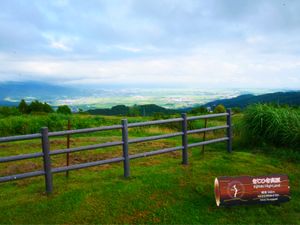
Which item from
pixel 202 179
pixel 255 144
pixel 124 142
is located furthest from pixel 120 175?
pixel 255 144

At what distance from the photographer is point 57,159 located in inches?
390

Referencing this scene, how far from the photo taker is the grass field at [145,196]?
535cm

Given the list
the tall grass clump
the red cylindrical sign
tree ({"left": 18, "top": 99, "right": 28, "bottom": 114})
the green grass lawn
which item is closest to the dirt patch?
the green grass lawn

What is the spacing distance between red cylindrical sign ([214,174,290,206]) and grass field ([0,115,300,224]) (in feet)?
0.60

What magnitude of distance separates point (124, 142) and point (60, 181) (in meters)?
1.76

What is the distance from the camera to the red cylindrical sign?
18.4 feet

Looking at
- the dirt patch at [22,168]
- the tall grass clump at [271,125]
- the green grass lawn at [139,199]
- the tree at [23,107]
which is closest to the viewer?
the green grass lawn at [139,199]

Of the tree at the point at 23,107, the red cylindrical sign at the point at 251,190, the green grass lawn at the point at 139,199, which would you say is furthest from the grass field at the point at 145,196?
the tree at the point at 23,107

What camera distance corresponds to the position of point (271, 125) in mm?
10195

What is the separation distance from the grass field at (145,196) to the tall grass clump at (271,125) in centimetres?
130

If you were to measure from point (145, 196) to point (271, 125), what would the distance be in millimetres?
5937

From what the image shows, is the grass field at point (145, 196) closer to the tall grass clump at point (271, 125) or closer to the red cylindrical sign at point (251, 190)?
the red cylindrical sign at point (251, 190)

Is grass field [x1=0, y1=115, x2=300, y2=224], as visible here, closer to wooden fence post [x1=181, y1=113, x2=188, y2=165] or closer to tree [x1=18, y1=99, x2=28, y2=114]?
wooden fence post [x1=181, y1=113, x2=188, y2=165]

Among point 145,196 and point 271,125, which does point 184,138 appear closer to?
point 145,196
